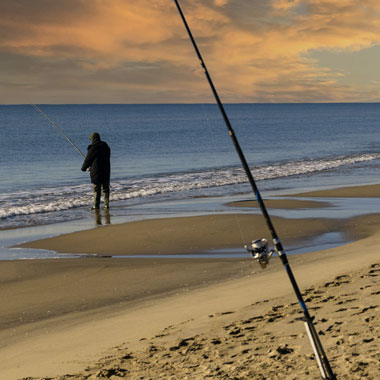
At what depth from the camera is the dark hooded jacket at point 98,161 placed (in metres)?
15.3

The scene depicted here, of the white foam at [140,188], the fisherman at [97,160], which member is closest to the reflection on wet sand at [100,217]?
the fisherman at [97,160]

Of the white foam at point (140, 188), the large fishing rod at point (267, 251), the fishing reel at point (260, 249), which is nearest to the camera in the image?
the large fishing rod at point (267, 251)

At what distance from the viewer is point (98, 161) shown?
1538cm

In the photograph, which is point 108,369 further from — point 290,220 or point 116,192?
point 116,192

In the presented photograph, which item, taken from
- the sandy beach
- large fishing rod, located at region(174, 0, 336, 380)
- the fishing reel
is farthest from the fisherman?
the fishing reel

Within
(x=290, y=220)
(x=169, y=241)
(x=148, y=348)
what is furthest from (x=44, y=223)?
(x=148, y=348)

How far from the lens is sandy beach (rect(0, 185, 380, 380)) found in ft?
15.0

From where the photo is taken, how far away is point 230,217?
45.0 feet

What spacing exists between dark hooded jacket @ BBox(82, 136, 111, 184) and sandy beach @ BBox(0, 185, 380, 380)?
443cm

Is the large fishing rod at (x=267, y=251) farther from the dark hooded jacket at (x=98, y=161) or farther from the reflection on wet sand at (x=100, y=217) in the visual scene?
the dark hooded jacket at (x=98, y=161)

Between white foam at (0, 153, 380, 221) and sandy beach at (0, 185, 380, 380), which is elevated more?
white foam at (0, 153, 380, 221)

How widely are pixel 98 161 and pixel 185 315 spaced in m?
9.73

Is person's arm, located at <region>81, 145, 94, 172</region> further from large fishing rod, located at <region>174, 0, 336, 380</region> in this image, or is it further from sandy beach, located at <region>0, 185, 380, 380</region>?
large fishing rod, located at <region>174, 0, 336, 380</region>

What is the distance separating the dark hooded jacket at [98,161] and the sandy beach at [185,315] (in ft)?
14.5
